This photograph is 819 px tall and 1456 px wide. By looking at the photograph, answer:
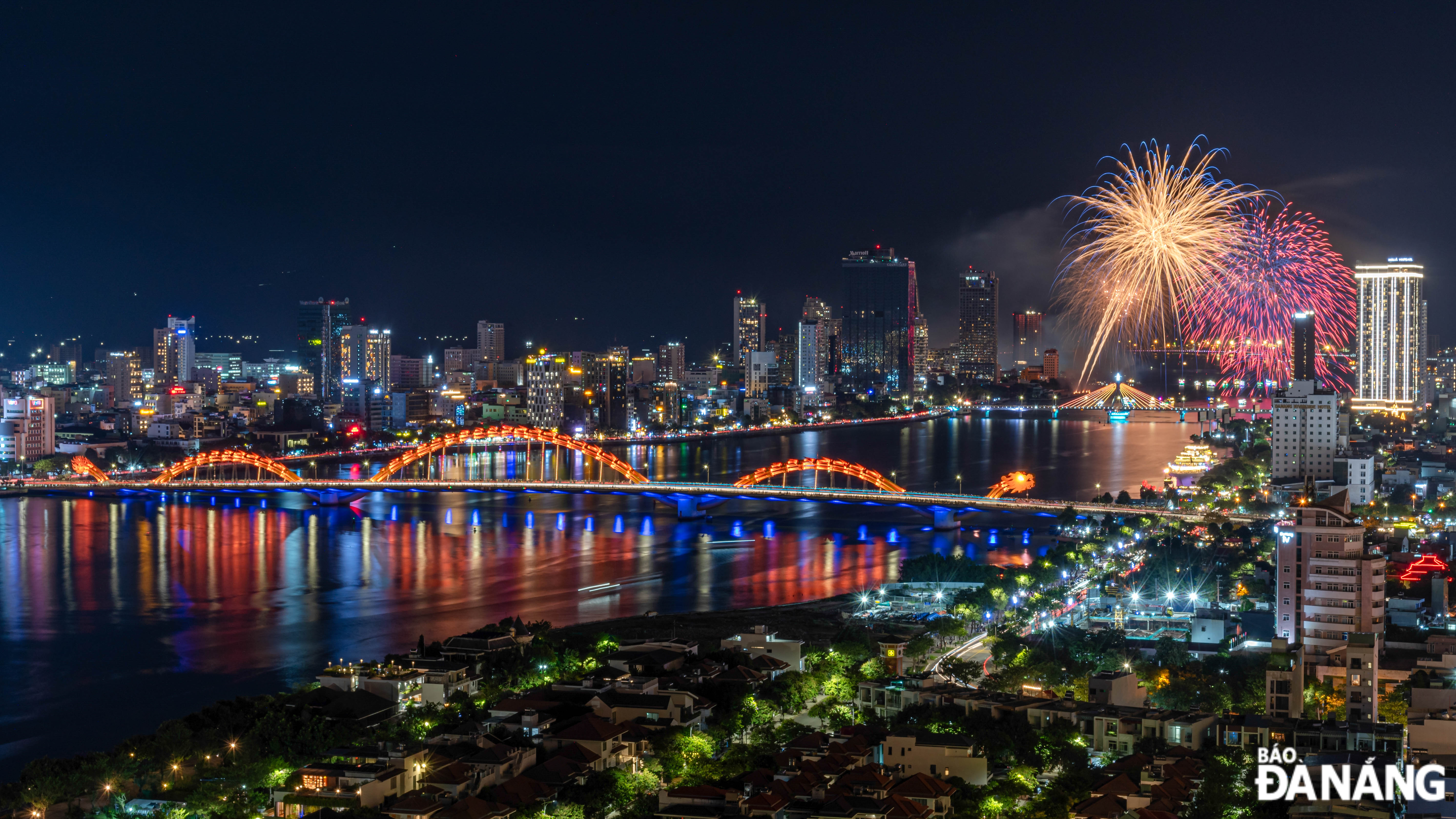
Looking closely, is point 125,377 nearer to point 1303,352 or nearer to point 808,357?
point 808,357

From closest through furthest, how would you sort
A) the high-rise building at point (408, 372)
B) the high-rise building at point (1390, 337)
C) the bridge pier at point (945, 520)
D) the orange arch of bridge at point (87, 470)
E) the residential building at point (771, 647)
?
the residential building at point (771, 647), the bridge pier at point (945, 520), the orange arch of bridge at point (87, 470), the high-rise building at point (1390, 337), the high-rise building at point (408, 372)

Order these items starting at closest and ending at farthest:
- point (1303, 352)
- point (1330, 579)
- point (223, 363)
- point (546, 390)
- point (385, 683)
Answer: point (385, 683), point (1330, 579), point (1303, 352), point (546, 390), point (223, 363)

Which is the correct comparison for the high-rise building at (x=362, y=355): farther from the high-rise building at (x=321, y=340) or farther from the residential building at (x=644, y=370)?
the residential building at (x=644, y=370)

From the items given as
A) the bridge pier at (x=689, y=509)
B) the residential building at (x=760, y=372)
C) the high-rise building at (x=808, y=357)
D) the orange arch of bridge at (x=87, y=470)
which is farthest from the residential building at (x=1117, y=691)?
the high-rise building at (x=808, y=357)

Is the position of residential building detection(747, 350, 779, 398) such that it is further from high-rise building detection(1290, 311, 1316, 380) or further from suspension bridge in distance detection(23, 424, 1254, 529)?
high-rise building detection(1290, 311, 1316, 380)

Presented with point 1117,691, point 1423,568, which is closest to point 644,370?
point 1423,568

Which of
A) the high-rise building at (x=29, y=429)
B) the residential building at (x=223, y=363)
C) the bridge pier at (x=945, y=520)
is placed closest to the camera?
the bridge pier at (x=945, y=520)
